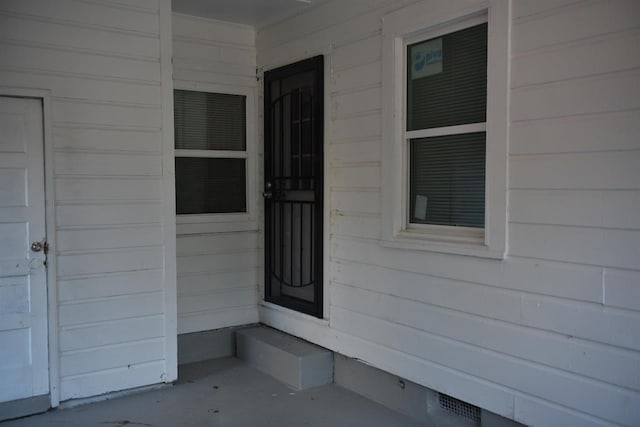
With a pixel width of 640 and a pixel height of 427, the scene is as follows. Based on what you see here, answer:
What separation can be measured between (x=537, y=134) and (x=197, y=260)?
10.2 feet

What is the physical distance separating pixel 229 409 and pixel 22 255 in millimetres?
1716

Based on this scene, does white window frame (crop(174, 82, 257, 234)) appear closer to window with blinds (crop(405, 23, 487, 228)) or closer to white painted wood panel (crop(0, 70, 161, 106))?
white painted wood panel (crop(0, 70, 161, 106))

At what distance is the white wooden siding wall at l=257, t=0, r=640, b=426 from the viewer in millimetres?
2482

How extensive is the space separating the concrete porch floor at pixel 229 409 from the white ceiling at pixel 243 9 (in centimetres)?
299

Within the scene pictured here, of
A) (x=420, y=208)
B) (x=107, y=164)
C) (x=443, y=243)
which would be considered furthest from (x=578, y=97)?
(x=107, y=164)

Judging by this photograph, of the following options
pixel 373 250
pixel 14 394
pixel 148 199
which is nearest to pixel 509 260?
pixel 373 250

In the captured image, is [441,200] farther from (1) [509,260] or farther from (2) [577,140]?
(2) [577,140]

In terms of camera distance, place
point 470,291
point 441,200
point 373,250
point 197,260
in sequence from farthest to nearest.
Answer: point 197,260
point 373,250
point 441,200
point 470,291

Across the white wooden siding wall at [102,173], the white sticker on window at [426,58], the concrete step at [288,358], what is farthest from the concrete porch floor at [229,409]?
the white sticker on window at [426,58]

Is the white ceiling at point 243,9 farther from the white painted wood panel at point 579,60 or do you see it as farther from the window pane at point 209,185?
the white painted wood panel at point 579,60

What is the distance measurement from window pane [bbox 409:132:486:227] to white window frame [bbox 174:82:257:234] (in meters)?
1.91

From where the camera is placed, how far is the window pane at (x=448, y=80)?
10.5 ft

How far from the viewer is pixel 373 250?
3918mm

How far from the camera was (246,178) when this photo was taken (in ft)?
16.9
